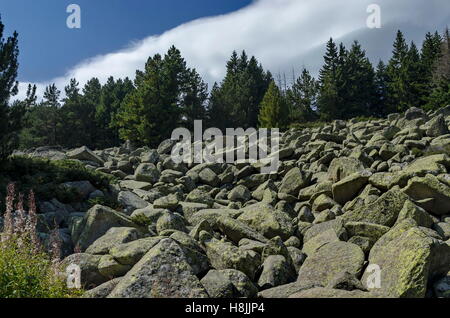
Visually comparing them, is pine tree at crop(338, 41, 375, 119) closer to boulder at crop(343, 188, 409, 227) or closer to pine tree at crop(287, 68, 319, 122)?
pine tree at crop(287, 68, 319, 122)

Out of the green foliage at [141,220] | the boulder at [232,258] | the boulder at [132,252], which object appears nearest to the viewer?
the boulder at [132,252]

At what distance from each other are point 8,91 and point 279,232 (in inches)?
551

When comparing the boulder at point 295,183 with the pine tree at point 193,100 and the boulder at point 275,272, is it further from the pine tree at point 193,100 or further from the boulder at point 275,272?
the pine tree at point 193,100

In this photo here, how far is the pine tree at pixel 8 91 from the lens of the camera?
53.8 ft

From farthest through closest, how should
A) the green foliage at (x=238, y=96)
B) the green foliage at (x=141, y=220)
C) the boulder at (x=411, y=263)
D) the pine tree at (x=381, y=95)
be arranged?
the pine tree at (x=381, y=95), the green foliage at (x=238, y=96), the green foliage at (x=141, y=220), the boulder at (x=411, y=263)

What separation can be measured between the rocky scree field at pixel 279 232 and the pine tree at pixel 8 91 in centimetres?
414

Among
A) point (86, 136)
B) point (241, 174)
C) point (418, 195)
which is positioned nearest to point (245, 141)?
point (241, 174)

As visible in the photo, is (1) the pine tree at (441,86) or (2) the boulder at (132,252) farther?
(1) the pine tree at (441,86)

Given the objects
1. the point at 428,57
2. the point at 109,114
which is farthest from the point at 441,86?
the point at 109,114

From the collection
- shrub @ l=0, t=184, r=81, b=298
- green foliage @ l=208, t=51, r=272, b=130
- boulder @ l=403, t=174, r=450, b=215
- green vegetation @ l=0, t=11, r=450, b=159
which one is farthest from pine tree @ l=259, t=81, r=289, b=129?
shrub @ l=0, t=184, r=81, b=298

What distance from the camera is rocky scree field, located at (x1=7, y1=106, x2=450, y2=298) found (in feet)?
18.5

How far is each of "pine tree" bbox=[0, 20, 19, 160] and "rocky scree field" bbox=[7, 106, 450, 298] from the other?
414 cm

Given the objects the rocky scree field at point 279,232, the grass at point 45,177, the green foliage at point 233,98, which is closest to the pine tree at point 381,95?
A: the green foliage at point 233,98
